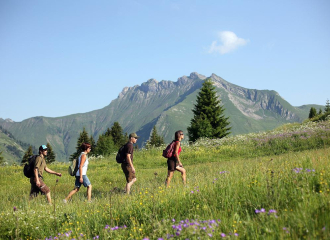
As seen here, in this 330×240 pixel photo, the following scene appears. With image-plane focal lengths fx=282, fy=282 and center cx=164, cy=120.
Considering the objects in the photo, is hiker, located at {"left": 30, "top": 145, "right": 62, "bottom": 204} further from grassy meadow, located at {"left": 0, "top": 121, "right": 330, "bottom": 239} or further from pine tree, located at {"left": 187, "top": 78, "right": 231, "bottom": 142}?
pine tree, located at {"left": 187, "top": 78, "right": 231, "bottom": 142}

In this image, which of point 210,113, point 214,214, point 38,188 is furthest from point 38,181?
point 210,113

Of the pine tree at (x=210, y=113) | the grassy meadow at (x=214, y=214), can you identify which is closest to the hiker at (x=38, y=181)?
the grassy meadow at (x=214, y=214)

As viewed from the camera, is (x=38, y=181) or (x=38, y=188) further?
(x=38, y=188)

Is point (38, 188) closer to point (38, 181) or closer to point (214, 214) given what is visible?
point (38, 181)

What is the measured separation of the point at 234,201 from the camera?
16.5 feet

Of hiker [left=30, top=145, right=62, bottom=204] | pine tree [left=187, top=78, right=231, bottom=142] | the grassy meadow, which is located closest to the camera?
the grassy meadow

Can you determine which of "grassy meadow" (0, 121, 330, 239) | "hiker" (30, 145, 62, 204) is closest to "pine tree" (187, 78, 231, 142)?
"hiker" (30, 145, 62, 204)

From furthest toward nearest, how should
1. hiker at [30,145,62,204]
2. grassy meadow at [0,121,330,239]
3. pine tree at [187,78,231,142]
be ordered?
pine tree at [187,78,231,142], hiker at [30,145,62,204], grassy meadow at [0,121,330,239]

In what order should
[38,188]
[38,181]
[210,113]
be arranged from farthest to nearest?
[210,113]
[38,188]
[38,181]

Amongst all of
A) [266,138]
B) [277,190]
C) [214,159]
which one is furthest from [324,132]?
[277,190]

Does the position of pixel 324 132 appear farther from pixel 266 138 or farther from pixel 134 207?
pixel 134 207


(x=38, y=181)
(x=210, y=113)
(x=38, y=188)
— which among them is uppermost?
(x=210, y=113)

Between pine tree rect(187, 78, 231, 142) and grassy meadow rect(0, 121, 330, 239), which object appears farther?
pine tree rect(187, 78, 231, 142)

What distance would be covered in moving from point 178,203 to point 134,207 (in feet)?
3.10
